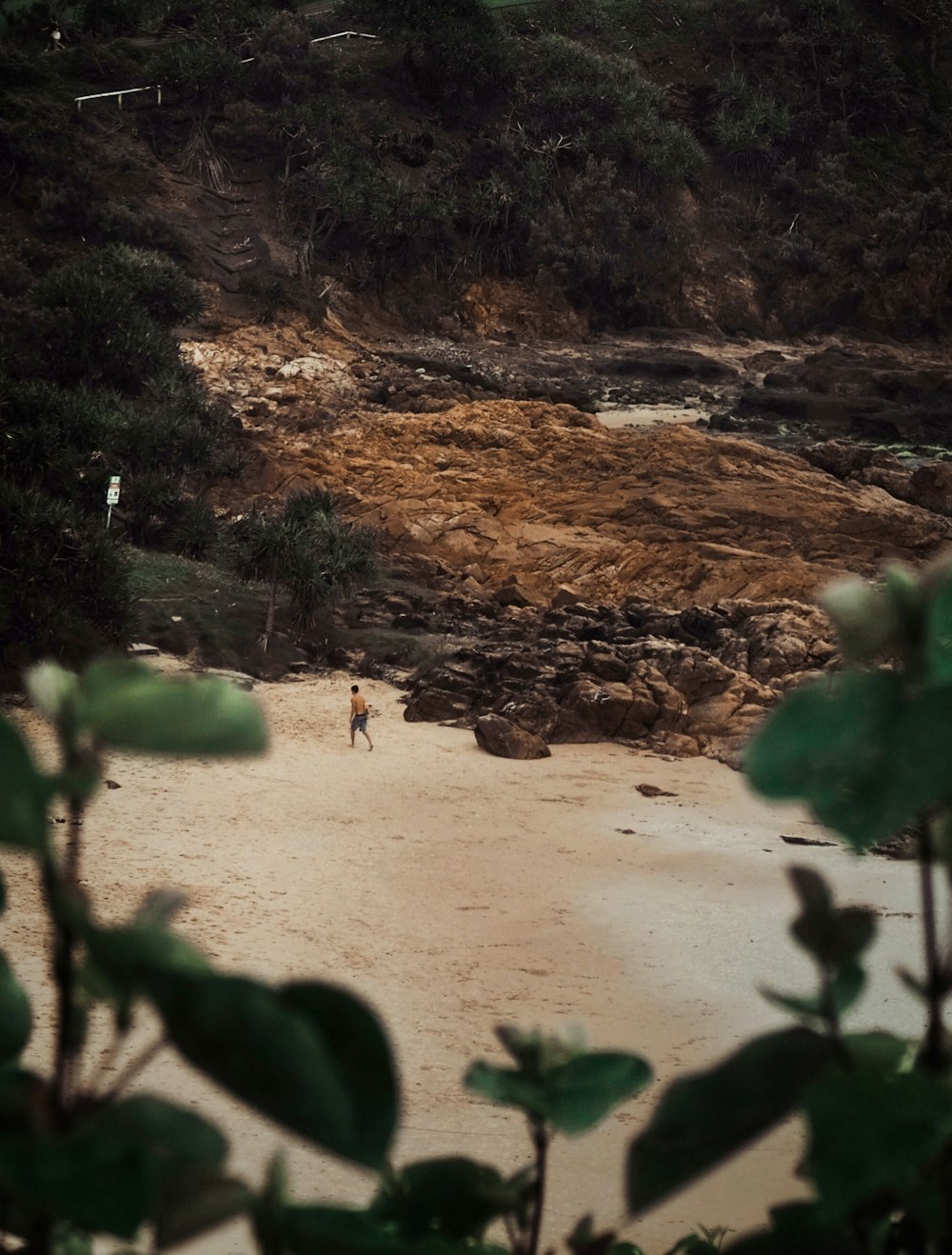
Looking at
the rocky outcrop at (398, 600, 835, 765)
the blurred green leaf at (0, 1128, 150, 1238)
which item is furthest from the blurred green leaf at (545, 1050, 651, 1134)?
the rocky outcrop at (398, 600, 835, 765)

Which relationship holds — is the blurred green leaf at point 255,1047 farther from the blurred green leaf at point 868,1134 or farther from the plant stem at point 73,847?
the blurred green leaf at point 868,1134

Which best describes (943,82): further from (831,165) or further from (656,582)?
(656,582)

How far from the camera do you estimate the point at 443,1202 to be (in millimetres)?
688

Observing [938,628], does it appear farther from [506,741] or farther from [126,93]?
[126,93]

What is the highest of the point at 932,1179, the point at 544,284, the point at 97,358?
the point at 932,1179

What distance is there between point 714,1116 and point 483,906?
10300 millimetres

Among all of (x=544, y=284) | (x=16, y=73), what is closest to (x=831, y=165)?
(x=544, y=284)

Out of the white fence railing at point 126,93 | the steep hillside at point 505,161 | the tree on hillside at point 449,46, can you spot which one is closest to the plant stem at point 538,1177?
the steep hillside at point 505,161

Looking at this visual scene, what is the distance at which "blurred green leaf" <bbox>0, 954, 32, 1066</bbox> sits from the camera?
2.11 feet

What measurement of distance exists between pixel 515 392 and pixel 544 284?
11095 millimetres

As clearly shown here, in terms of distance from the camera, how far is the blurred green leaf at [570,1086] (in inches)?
26.4

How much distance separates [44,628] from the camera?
1432cm

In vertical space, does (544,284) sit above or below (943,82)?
below

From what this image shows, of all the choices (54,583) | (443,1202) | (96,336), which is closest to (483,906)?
(54,583)
